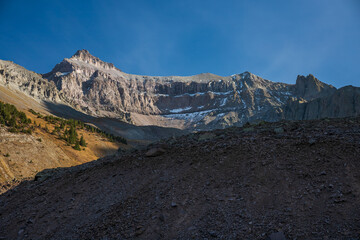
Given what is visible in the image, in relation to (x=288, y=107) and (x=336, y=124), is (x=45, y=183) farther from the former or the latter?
(x=288, y=107)

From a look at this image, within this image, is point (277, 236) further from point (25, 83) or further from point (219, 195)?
point (25, 83)

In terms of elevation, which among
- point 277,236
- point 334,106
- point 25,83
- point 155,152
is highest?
point 334,106

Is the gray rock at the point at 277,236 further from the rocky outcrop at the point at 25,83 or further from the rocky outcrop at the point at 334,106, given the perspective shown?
the rocky outcrop at the point at 25,83

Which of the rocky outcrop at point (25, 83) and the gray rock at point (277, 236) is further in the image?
the rocky outcrop at point (25, 83)

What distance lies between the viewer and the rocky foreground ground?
18.5ft

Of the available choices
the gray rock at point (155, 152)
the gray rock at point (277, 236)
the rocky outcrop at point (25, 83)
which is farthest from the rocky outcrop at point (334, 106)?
the rocky outcrop at point (25, 83)

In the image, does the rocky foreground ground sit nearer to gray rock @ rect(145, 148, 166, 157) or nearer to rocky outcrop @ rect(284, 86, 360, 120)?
gray rock @ rect(145, 148, 166, 157)

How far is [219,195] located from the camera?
22.8 feet

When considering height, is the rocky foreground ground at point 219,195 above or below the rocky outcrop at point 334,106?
below

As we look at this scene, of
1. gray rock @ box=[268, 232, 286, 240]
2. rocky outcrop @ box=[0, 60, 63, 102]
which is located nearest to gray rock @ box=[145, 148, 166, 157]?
gray rock @ box=[268, 232, 286, 240]

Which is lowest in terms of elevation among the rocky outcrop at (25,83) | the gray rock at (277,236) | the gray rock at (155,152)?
the gray rock at (277,236)

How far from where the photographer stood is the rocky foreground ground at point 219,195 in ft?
18.5

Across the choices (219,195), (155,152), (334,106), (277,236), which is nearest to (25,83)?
(155,152)

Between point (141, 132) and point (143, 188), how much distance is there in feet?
528
